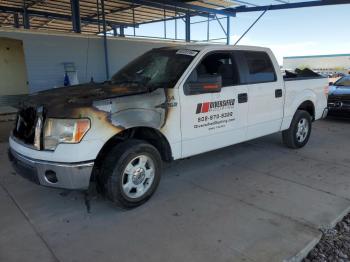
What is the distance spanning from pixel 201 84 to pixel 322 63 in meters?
47.8

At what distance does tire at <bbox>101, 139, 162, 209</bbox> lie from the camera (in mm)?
3420

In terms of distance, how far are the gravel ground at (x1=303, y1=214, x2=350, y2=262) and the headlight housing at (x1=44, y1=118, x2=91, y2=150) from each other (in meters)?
2.40

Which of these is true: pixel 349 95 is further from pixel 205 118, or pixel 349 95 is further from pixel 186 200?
pixel 186 200

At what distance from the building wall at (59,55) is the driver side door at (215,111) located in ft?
23.6

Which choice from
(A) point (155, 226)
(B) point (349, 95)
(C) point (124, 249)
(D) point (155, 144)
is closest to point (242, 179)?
(D) point (155, 144)

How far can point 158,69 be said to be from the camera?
14.4 feet

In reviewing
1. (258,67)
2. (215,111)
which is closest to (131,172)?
(215,111)

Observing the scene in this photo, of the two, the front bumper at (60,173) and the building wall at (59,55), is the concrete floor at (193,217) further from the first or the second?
the building wall at (59,55)

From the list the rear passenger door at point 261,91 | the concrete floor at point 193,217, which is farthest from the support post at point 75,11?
the rear passenger door at point 261,91

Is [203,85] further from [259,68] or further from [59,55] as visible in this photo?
[59,55]

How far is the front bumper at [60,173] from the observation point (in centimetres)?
316

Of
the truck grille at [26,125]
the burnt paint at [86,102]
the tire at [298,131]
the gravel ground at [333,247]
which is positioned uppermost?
the burnt paint at [86,102]

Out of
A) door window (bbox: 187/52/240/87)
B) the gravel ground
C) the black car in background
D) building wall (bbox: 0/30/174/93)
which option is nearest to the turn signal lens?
door window (bbox: 187/52/240/87)

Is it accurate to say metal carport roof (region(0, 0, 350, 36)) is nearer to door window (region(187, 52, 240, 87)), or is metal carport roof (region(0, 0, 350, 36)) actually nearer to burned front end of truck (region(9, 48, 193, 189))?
door window (region(187, 52, 240, 87))
